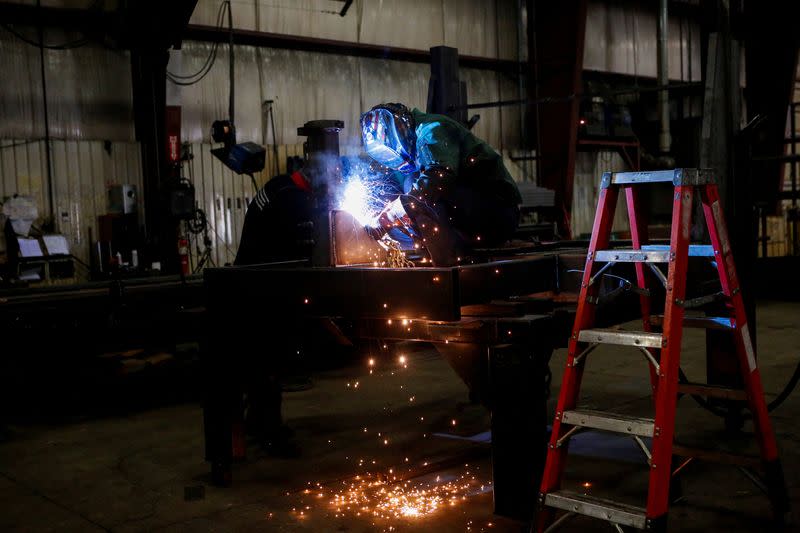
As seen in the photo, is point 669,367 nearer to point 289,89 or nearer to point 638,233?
point 638,233

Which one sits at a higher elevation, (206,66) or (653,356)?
(206,66)

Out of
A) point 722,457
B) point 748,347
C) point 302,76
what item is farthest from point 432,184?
point 302,76

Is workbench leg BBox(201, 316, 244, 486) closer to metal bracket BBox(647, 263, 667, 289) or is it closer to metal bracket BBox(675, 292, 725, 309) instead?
metal bracket BBox(647, 263, 667, 289)

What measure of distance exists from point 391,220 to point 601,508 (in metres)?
1.97

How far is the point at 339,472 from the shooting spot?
496 cm

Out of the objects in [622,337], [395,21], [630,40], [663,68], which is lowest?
[622,337]

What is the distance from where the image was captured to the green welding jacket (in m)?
5.02

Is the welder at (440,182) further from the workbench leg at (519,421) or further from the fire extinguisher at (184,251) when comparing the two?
the fire extinguisher at (184,251)

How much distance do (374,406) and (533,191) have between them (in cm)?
737

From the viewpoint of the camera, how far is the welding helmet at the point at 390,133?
4965mm

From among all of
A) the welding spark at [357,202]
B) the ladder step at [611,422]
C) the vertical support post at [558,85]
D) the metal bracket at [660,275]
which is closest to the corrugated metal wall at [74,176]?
the welding spark at [357,202]

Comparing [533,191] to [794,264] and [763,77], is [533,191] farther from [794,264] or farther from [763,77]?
[763,77]

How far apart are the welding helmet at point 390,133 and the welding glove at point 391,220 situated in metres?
0.61

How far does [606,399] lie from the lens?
21.7ft
